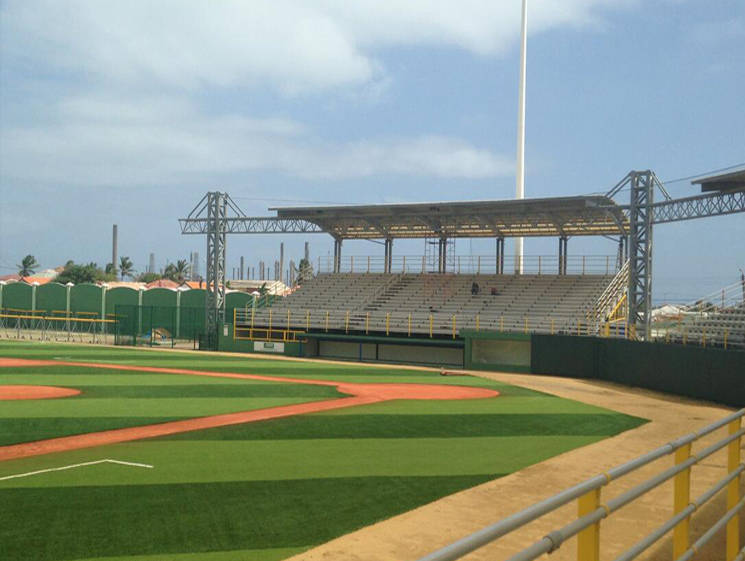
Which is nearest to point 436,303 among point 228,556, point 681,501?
point 228,556

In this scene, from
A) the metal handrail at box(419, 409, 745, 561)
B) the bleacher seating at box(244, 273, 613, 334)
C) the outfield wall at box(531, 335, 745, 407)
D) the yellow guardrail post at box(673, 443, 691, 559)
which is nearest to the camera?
the metal handrail at box(419, 409, 745, 561)

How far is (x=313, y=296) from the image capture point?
157ft

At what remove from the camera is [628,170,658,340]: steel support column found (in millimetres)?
31500

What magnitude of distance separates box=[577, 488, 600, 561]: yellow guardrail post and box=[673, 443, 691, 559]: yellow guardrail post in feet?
5.09

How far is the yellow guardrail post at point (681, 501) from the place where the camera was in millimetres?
4918

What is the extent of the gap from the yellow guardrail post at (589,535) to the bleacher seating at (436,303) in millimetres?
33493

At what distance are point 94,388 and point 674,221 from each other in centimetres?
2221

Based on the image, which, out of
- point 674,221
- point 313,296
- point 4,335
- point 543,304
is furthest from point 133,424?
point 4,335

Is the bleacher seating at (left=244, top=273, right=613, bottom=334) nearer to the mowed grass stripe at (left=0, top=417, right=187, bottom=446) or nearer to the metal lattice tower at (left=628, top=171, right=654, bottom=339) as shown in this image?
the metal lattice tower at (left=628, top=171, right=654, bottom=339)

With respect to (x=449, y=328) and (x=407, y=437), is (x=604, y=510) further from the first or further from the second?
(x=449, y=328)

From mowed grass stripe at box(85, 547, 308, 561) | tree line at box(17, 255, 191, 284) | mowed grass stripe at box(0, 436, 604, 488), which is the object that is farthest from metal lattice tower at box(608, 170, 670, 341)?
tree line at box(17, 255, 191, 284)

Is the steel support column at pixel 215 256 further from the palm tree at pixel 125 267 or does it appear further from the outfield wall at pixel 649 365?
the palm tree at pixel 125 267

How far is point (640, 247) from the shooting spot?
106 feet

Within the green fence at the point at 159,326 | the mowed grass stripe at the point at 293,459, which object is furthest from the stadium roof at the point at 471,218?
the mowed grass stripe at the point at 293,459
